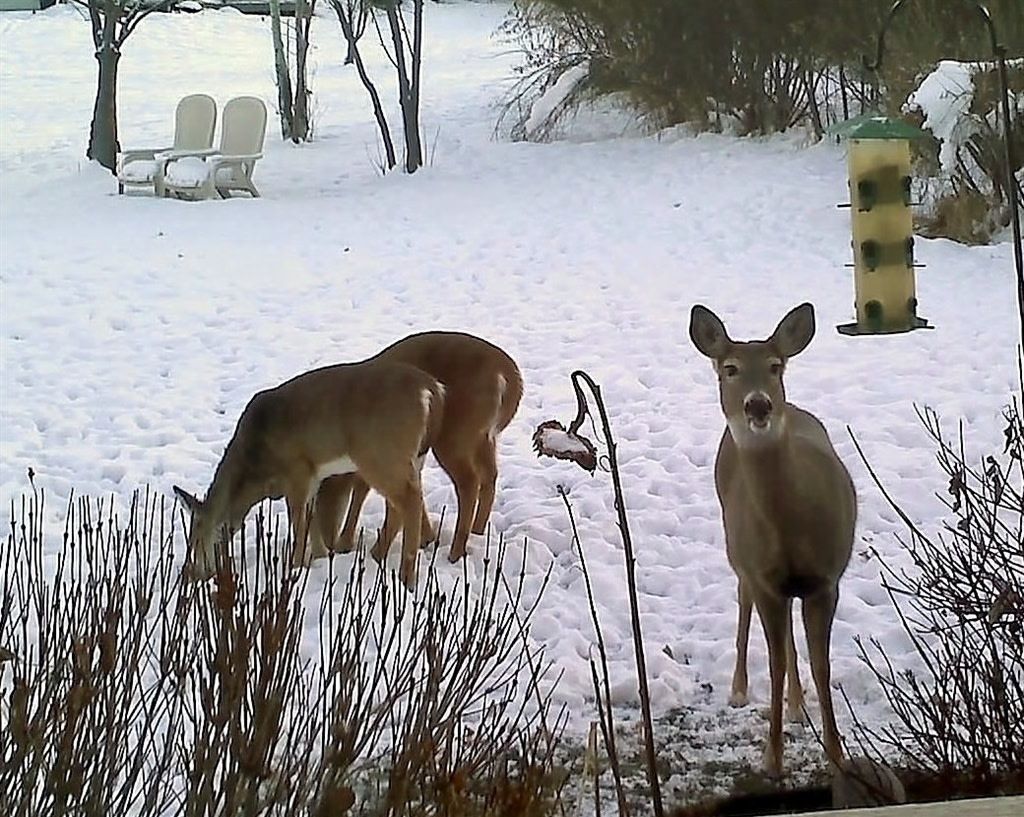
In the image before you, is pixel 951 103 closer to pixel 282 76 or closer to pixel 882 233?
pixel 882 233

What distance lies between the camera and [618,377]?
352 centimetres

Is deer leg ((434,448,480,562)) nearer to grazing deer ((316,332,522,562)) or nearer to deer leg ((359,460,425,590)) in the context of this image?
grazing deer ((316,332,522,562))

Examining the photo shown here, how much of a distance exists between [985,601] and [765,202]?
3.93m

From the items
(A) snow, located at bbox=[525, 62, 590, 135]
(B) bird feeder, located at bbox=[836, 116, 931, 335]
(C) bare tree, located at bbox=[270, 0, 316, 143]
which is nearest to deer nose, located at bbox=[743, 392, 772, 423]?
(B) bird feeder, located at bbox=[836, 116, 931, 335]

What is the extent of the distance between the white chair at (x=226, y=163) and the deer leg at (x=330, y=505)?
3.89 metres

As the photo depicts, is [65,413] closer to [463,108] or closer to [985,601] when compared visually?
[985,601]

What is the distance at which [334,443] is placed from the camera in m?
2.43

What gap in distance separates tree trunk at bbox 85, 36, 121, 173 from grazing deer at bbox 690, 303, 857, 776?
5.45 meters

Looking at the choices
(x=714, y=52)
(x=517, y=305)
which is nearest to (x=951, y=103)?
(x=517, y=305)

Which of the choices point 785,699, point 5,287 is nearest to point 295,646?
point 785,699

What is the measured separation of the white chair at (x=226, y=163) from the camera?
6.20 metres

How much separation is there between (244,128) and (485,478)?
4451mm

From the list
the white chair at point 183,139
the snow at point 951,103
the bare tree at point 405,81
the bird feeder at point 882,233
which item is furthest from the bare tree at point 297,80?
the bird feeder at point 882,233

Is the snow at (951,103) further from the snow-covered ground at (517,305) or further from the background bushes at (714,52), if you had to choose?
the background bushes at (714,52)
